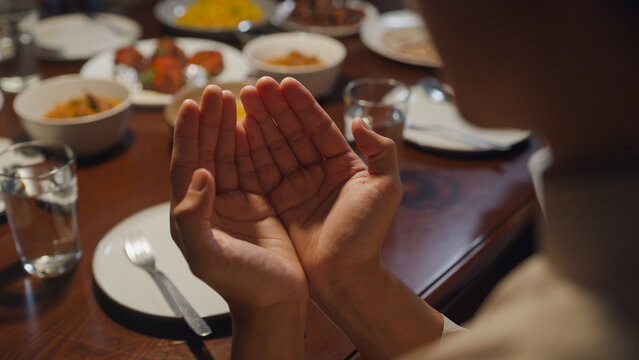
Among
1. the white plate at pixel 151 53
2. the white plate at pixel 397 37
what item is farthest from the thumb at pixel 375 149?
the white plate at pixel 397 37

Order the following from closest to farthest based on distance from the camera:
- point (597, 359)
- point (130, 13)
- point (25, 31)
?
point (597, 359) < point (25, 31) < point (130, 13)

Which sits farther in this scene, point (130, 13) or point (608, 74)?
point (130, 13)

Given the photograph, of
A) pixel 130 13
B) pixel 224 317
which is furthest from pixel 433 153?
pixel 130 13

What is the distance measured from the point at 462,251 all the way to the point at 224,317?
478 mm

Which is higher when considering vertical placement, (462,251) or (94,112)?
(94,112)

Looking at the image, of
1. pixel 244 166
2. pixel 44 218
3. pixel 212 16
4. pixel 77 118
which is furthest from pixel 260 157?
pixel 212 16

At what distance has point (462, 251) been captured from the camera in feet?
3.92

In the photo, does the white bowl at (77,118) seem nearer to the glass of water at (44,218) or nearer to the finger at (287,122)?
the glass of water at (44,218)

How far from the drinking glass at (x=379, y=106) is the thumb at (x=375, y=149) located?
34 centimetres

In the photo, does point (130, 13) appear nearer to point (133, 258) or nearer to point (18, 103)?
point (18, 103)

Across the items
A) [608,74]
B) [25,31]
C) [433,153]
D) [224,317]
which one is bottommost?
[433,153]

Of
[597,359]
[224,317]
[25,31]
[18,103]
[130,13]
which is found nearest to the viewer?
[597,359]

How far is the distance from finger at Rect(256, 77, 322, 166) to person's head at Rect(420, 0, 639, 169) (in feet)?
1.30

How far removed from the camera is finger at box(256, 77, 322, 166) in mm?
1048
